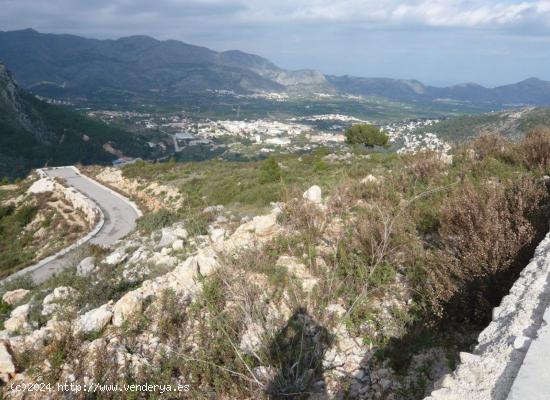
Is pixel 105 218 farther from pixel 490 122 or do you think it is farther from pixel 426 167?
pixel 490 122

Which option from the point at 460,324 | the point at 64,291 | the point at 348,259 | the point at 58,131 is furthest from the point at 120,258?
the point at 58,131

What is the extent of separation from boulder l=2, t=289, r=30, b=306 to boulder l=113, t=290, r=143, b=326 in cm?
514

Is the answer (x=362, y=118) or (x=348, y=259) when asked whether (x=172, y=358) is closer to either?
(x=348, y=259)

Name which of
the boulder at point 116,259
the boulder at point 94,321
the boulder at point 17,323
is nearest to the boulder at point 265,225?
the boulder at point 94,321

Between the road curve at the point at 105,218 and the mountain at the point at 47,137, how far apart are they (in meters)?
37.7

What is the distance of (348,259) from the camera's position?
4996 mm

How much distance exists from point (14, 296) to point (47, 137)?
79.8 meters

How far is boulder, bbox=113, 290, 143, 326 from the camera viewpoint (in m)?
5.00

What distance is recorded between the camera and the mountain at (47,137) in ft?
207

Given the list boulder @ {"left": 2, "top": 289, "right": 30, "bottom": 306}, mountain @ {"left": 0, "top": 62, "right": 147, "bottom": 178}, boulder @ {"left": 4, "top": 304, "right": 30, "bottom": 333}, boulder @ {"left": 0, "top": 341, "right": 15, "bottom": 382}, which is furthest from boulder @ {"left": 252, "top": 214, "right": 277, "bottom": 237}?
mountain @ {"left": 0, "top": 62, "right": 147, "bottom": 178}

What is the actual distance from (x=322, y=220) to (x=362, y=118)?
159 metres

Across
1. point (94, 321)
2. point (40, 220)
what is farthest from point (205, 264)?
point (40, 220)

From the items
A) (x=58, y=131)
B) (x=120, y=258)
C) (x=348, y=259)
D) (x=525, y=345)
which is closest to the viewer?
(x=525, y=345)

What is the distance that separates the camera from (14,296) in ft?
29.0
